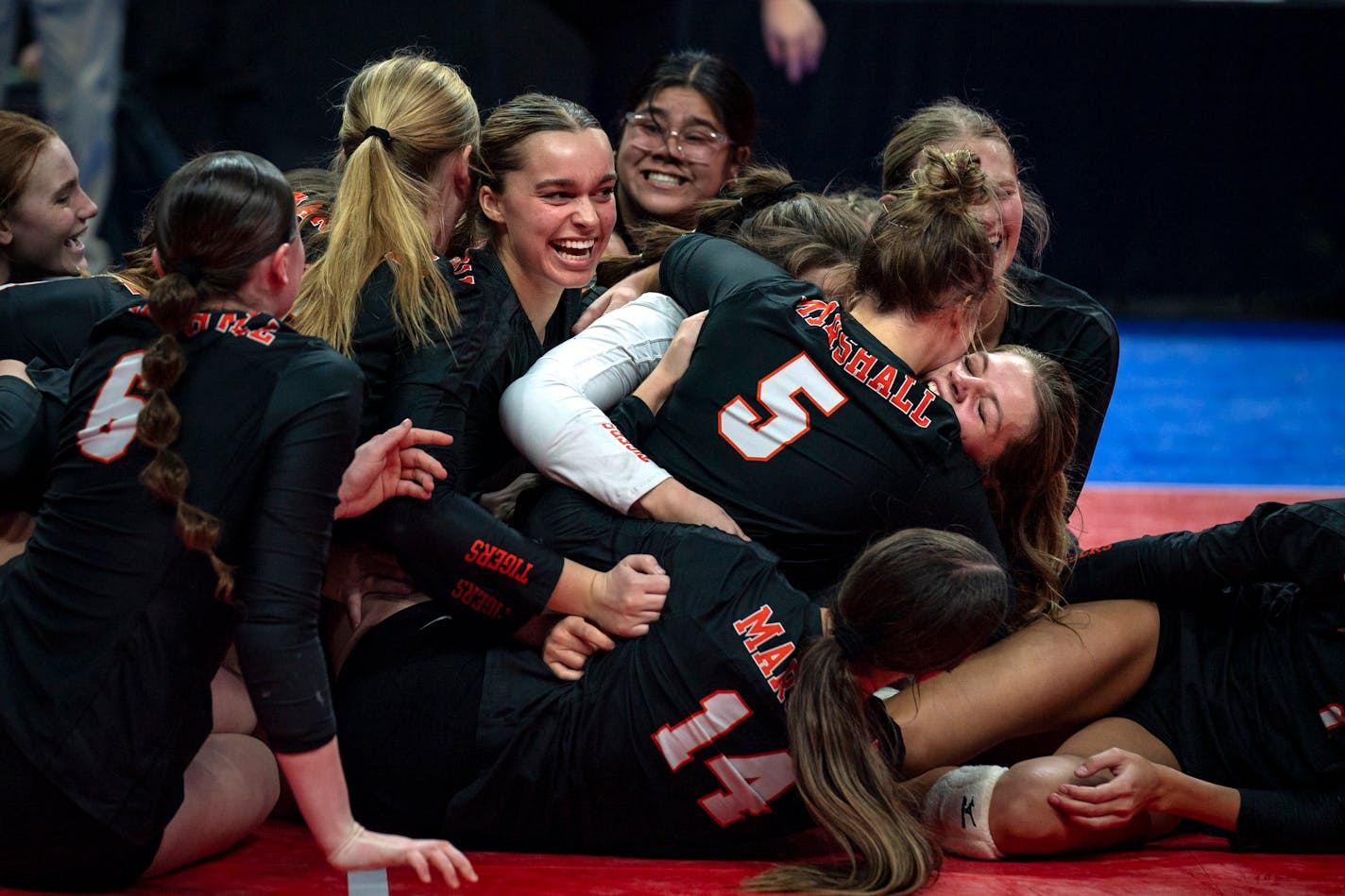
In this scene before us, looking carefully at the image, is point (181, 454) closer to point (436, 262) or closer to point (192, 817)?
point (192, 817)

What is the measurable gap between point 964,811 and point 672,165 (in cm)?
241

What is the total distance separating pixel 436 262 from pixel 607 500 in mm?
626

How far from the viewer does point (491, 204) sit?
10.4 ft

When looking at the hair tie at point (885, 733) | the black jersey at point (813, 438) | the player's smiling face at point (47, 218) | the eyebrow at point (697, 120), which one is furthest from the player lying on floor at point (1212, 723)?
the player's smiling face at point (47, 218)

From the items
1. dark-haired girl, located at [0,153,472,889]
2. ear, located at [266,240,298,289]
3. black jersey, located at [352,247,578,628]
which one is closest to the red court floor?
dark-haired girl, located at [0,153,472,889]

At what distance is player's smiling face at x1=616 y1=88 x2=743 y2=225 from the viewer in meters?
4.32

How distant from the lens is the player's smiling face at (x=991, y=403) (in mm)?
2736

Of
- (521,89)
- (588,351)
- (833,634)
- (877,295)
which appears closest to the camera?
(833,634)

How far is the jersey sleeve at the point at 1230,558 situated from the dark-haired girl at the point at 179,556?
1652mm

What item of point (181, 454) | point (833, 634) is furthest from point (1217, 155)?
point (181, 454)

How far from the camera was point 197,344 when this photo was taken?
6.82 feet

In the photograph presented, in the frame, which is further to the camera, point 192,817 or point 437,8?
point 437,8

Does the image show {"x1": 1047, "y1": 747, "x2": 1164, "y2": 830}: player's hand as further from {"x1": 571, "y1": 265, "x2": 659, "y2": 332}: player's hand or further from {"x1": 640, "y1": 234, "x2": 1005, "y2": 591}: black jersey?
{"x1": 571, "y1": 265, "x2": 659, "y2": 332}: player's hand

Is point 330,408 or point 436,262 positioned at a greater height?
point 436,262
